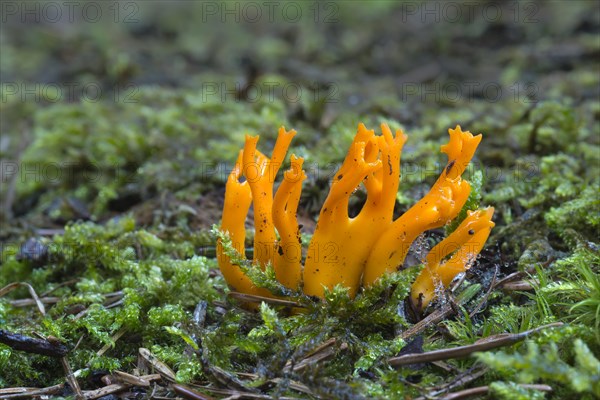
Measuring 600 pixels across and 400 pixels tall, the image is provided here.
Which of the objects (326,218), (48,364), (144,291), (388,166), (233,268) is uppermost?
(388,166)

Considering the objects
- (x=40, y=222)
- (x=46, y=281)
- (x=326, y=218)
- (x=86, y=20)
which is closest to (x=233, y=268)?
(x=326, y=218)

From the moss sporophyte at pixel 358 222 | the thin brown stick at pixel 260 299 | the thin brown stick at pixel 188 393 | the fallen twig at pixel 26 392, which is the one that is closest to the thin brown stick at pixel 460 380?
the moss sporophyte at pixel 358 222

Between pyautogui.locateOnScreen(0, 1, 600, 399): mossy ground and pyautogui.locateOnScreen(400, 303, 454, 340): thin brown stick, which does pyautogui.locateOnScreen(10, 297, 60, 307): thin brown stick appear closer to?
pyautogui.locateOnScreen(0, 1, 600, 399): mossy ground

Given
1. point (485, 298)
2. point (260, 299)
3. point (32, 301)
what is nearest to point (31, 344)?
point (32, 301)

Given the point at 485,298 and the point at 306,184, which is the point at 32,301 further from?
the point at 485,298

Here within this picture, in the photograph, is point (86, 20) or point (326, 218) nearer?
point (326, 218)

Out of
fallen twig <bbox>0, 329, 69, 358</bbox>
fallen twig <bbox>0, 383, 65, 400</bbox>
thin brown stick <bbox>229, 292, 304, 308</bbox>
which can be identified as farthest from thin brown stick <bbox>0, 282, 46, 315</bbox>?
thin brown stick <bbox>229, 292, 304, 308</bbox>

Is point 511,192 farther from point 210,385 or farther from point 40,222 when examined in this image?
point 40,222
